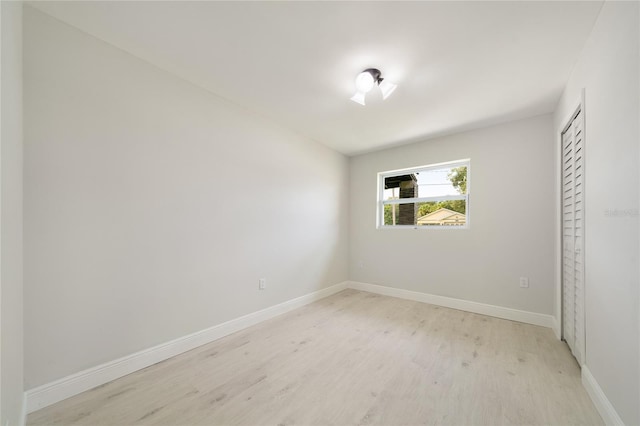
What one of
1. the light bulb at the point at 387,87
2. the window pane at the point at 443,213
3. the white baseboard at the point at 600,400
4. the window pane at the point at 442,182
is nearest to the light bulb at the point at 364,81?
the light bulb at the point at 387,87

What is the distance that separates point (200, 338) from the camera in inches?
90.4

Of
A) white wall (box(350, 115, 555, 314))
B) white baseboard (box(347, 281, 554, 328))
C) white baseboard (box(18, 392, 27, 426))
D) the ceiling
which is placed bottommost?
white baseboard (box(347, 281, 554, 328))

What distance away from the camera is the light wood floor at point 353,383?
4.77 feet

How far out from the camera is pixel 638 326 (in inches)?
43.3

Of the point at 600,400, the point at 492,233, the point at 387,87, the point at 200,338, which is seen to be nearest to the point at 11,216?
the point at 200,338

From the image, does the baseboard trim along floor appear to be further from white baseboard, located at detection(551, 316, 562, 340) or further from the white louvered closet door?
the white louvered closet door

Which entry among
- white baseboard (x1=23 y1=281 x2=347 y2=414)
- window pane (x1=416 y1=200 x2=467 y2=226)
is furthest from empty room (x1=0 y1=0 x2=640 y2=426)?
window pane (x1=416 y1=200 x2=467 y2=226)

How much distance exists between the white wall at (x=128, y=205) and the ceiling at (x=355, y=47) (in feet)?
0.78

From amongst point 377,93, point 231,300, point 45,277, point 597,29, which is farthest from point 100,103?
point 597,29

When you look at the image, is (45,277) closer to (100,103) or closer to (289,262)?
(100,103)

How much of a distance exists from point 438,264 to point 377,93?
93.8 inches

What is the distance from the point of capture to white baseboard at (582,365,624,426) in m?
1.29

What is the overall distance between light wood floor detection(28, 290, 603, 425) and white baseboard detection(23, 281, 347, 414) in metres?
0.06

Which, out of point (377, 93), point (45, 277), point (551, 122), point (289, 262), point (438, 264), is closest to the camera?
point (45, 277)
